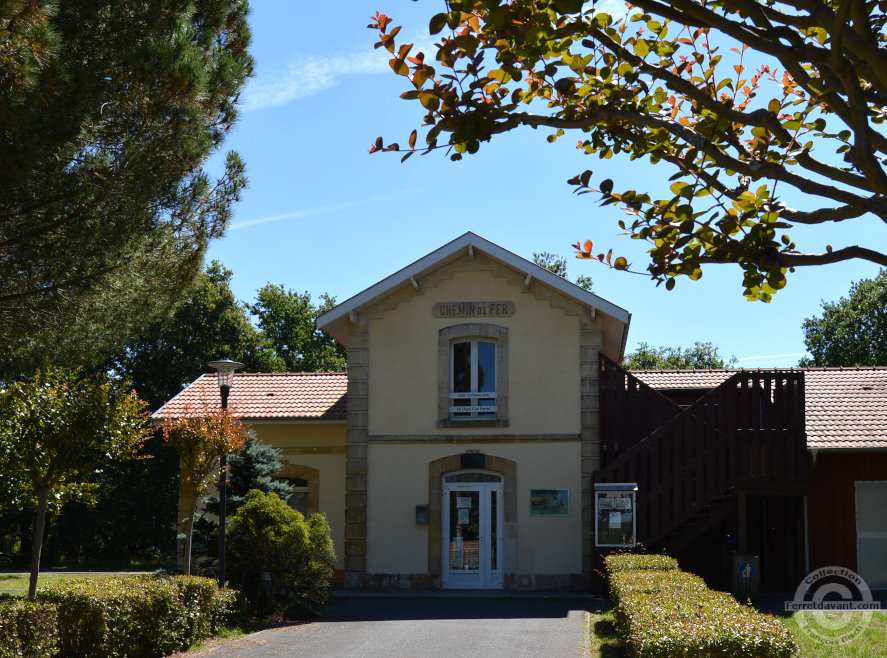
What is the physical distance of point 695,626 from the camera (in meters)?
6.91

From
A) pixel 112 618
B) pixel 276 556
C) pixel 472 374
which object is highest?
pixel 472 374

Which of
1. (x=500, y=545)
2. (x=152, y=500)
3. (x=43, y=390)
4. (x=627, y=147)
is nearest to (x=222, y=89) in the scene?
(x=43, y=390)

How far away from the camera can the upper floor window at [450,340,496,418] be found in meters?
18.5

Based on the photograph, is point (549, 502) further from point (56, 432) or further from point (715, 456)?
point (56, 432)

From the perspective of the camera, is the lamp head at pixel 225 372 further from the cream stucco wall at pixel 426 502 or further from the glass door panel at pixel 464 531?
the glass door panel at pixel 464 531

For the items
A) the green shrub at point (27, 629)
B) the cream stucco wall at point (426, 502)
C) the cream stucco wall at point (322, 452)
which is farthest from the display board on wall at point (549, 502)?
the green shrub at point (27, 629)

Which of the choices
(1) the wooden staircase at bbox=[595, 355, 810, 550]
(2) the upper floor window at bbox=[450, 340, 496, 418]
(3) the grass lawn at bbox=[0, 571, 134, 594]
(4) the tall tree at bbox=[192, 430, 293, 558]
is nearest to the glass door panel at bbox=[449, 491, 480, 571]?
(2) the upper floor window at bbox=[450, 340, 496, 418]

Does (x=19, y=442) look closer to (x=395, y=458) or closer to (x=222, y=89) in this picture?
(x=222, y=89)

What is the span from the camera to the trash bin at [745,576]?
16.3m

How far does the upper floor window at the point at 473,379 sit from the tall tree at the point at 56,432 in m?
8.36

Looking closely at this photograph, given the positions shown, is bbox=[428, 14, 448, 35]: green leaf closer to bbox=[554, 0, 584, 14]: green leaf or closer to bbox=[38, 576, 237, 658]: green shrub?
bbox=[554, 0, 584, 14]: green leaf

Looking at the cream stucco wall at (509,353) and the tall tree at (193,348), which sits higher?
the tall tree at (193,348)

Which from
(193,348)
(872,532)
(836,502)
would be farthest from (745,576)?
(193,348)

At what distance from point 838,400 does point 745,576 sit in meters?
5.26
